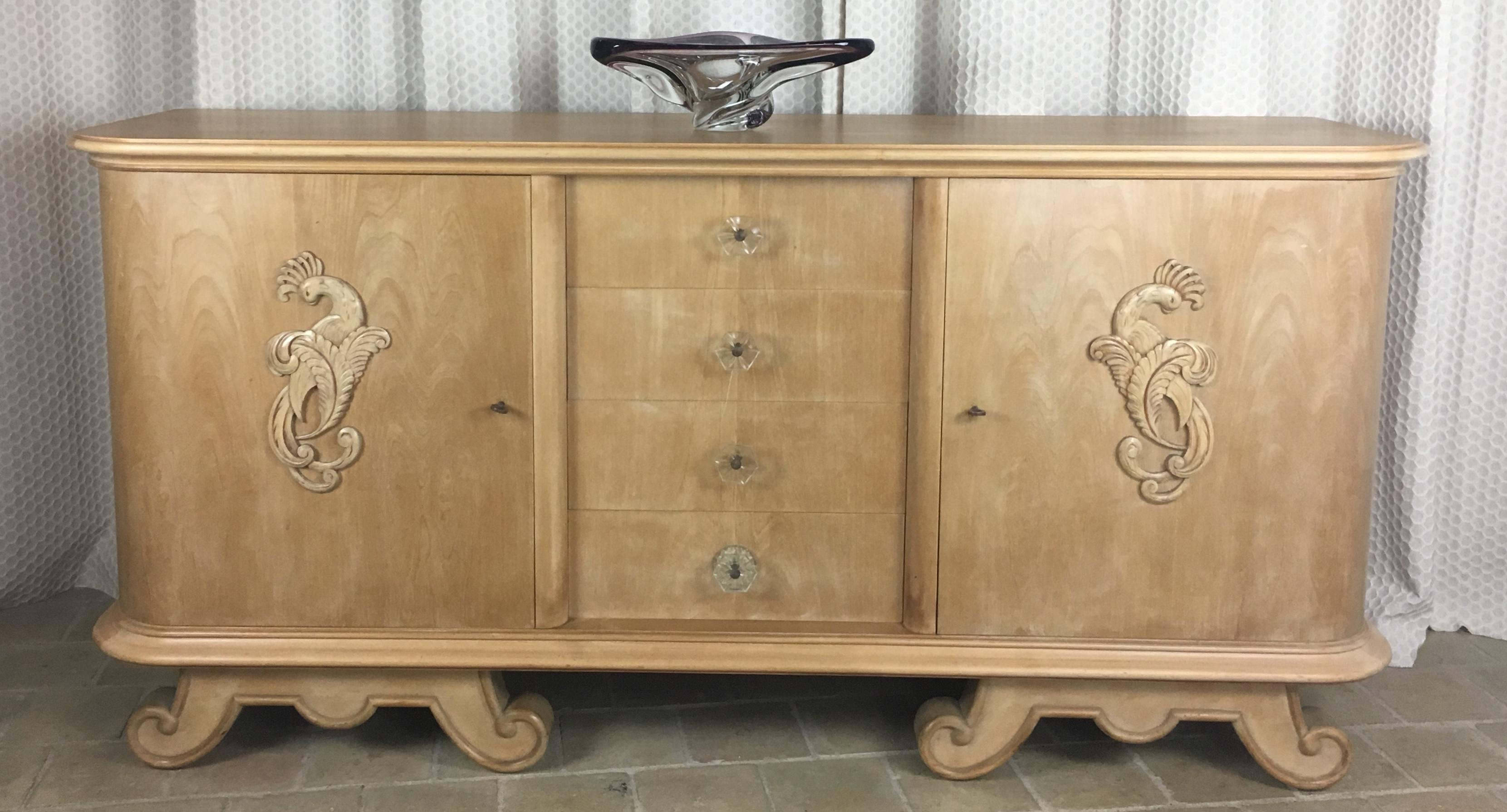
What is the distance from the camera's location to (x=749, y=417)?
1516mm

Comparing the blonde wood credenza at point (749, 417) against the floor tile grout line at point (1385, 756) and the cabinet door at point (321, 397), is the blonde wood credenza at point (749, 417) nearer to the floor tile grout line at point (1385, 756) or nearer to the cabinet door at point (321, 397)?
the cabinet door at point (321, 397)

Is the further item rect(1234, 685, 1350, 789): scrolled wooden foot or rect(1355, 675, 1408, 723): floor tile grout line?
rect(1355, 675, 1408, 723): floor tile grout line

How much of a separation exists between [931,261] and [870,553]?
0.33m

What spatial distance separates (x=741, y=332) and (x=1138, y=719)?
63 cm

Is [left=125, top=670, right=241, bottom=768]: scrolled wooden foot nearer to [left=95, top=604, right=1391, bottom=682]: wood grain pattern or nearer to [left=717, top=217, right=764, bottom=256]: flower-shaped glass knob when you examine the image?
[left=95, top=604, right=1391, bottom=682]: wood grain pattern

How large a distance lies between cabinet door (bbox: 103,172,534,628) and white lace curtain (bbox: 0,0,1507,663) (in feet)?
1.60

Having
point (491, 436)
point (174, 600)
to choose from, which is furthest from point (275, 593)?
point (491, 436)

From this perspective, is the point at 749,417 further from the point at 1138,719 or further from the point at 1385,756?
the point at 1385,756

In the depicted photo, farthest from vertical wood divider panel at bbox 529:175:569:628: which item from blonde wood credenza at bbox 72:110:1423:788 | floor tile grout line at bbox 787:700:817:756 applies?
floor tile grout line at bbox 787:700:817:756

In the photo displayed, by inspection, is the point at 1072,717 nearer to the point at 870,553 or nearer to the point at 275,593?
the point at 870,553

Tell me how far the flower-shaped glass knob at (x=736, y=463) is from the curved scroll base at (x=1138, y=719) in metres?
0.35

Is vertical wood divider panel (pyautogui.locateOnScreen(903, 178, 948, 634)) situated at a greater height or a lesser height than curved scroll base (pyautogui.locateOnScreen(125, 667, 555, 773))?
greater

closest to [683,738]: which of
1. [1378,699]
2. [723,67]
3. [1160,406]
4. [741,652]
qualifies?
[741,652]

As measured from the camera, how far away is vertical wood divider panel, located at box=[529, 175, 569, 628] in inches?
57.3
